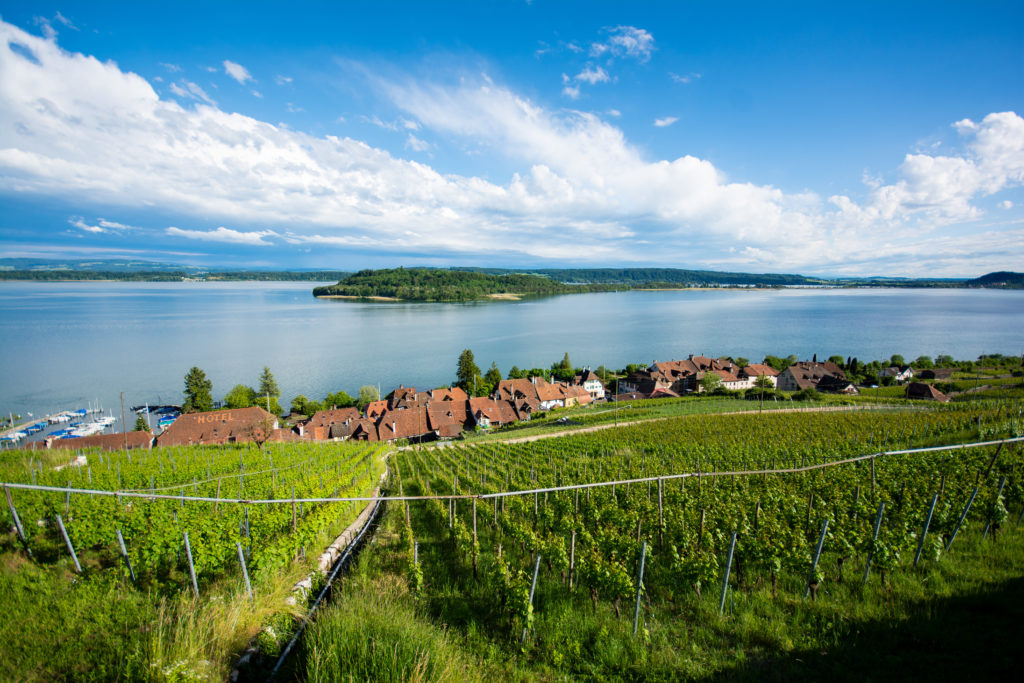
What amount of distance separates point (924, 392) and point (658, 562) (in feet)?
188

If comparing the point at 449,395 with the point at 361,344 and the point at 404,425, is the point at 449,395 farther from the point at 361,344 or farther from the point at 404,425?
the point at 361,344

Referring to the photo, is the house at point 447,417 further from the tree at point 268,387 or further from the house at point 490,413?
the tree at point 268,387

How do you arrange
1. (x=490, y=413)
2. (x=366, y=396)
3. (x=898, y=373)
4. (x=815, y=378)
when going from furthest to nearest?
1. (x=898, y=373)
2. (x=815, y=378)
3. (x=366, y=396)
4. (x=490, y=413)

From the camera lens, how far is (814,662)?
4363mm

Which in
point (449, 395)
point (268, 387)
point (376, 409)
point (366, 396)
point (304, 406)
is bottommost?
point (304, 406)

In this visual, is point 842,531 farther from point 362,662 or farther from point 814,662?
point 362,662

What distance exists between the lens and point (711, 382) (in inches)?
2184

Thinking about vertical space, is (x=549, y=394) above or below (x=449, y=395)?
below

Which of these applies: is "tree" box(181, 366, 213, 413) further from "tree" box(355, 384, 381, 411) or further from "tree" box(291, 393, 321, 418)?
"tree" box(355, 384, 381, 411)

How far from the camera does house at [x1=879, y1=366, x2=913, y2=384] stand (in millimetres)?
60188

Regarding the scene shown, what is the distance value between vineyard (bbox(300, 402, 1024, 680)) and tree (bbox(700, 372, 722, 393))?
44311 millimetres

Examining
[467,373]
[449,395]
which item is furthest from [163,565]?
[467,373]

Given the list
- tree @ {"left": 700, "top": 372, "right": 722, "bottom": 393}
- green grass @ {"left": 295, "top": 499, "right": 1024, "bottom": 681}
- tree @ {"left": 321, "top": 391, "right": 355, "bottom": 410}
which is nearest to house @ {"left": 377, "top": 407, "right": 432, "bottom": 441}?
tree @ {"left": 321, "top": 391, "right": 355, "bottom": 410}

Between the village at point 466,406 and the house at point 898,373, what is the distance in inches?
4.4
